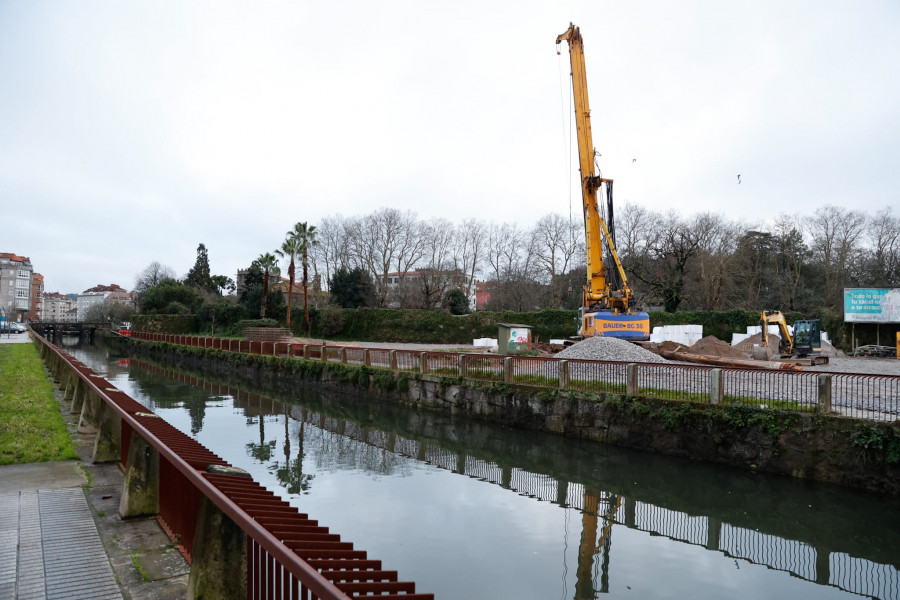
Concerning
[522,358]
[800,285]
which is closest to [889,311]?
[800,285]

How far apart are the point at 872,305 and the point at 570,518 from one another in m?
32.1

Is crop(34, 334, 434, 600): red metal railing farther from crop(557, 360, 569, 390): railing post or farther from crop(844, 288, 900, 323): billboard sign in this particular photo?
crop(844, 288, 900, 323): billboard sign

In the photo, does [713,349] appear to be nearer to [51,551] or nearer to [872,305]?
[872,305]

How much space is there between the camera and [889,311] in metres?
31.2

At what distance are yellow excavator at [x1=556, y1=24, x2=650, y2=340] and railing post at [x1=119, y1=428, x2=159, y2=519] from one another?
61.9 ft

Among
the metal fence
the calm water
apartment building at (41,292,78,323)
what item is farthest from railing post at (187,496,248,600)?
apartment building at (41,292,78,323)

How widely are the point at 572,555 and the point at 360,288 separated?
154ft

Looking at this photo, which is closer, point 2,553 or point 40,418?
point 2,553

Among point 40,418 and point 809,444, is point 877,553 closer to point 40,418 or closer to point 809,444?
point 809,444

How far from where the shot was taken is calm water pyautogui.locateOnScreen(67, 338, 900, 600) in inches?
258

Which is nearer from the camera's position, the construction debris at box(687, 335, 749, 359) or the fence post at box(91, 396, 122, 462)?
the fence post at box(91, 396, 122, 462)

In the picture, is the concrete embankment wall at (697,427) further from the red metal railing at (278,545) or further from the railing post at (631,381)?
the red metal railing at (278,545)

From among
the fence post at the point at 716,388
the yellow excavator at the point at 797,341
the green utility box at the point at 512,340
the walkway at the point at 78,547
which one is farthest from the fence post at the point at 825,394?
the yellow excavator at the point at 797,341

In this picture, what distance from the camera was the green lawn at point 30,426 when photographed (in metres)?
7.20
